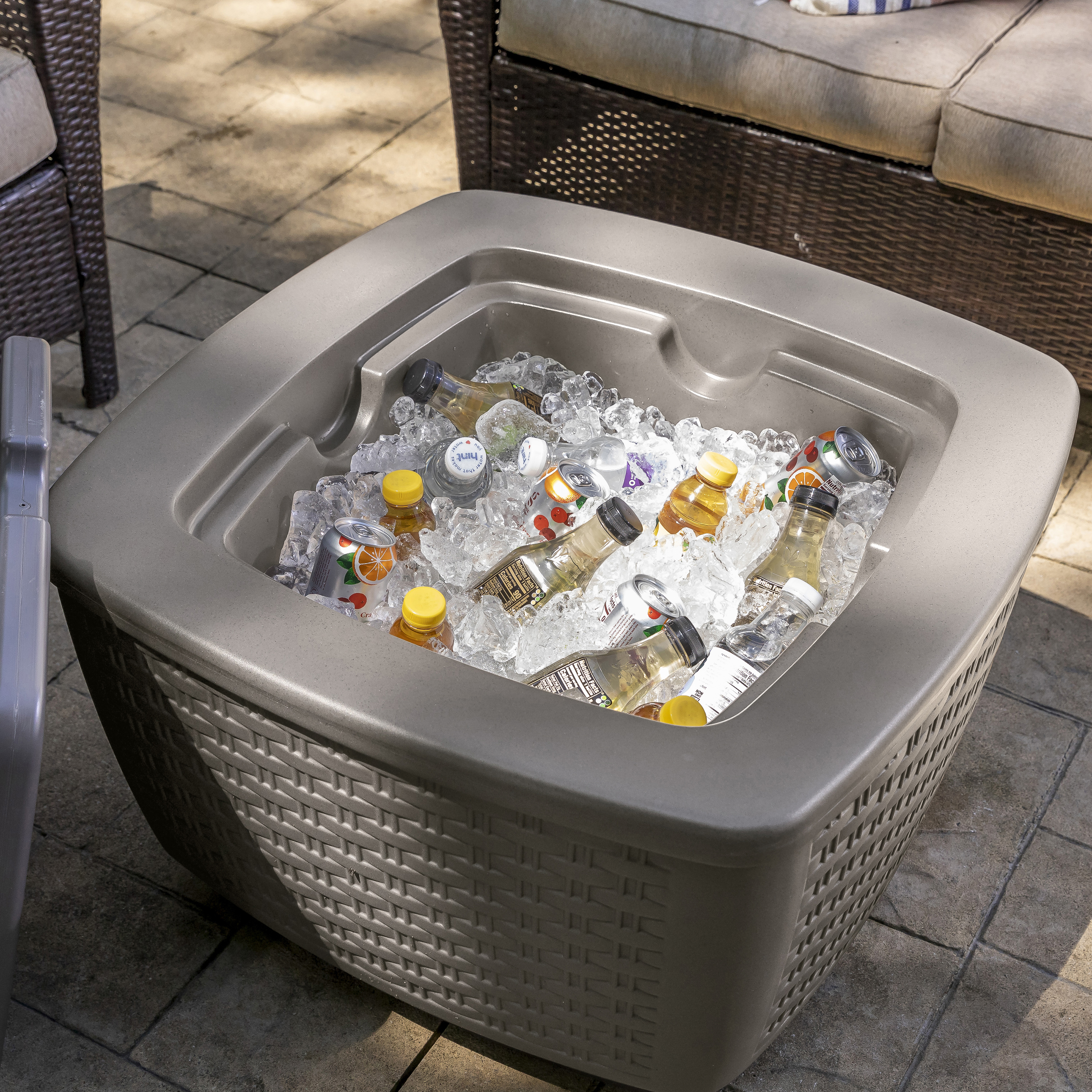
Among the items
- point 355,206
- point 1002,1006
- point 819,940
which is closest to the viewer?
point 819,940

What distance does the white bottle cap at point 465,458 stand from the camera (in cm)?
117

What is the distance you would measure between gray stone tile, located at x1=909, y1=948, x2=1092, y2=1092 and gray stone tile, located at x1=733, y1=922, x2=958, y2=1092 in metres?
0.03

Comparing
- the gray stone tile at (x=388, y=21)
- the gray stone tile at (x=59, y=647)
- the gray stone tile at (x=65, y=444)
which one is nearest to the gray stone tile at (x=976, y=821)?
the gray stone tile at (x=59, y=647)

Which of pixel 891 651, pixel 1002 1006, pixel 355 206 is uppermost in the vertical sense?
pixel 891 651

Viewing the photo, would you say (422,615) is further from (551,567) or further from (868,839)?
(868,839)

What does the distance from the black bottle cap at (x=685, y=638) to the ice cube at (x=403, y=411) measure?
386 millimetres

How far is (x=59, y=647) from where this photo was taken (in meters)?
1.63

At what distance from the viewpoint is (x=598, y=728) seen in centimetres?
84

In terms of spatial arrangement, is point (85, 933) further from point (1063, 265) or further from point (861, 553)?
point (1063, 265)

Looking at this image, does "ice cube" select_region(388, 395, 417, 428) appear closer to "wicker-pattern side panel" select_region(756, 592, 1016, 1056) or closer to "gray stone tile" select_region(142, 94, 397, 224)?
"wicker-pattern side panel" select_region(756, 592, 1016, 1056)

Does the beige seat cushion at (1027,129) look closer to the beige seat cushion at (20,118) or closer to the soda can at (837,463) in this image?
the soda can at (837,463)

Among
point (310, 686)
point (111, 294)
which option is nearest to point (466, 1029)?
point (310, 686)

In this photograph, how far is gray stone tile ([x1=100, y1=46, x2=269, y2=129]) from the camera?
2688mm

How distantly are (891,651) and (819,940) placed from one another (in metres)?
0.32
